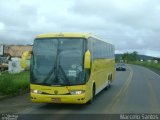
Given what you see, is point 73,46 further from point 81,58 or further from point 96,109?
point 96,109

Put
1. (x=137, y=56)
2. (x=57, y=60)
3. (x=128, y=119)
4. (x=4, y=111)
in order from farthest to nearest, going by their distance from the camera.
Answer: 1. (x=137, y=56)
2. (x=57, y=60)
3. (x=4, y=111)
4. (x=128, y=119)

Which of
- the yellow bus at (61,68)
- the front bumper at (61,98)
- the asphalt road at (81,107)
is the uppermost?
the yellow bus at (61,68)

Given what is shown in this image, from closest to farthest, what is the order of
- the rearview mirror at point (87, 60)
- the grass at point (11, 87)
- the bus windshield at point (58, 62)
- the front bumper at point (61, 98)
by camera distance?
the rearview mirror at point (87, 60) < the front bumper at point (61, 98) < the bus windshield at point (58, 62) < the grass at point (11, 87)

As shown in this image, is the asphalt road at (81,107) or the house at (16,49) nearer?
the asphalt road at (81,107)

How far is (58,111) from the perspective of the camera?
54.1 feet

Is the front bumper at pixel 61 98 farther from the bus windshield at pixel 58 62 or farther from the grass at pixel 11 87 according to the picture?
the grass at pixel 11 87

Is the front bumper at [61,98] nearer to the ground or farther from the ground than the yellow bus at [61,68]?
nearer to the ground

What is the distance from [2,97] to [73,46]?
191 inches

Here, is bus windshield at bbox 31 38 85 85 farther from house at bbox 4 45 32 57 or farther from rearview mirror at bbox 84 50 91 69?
house at bbox 4 45 32 57

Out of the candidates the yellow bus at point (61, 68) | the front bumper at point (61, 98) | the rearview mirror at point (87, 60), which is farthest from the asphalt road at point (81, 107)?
the rearview mirror at point (87, 60)

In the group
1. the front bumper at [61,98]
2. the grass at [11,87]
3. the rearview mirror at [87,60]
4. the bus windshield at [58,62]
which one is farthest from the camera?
the grass at [11,87]

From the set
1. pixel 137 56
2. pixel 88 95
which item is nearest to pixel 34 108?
pixel 88 95

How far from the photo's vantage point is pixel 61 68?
1716 cm

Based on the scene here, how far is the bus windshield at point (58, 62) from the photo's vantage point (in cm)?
1703
